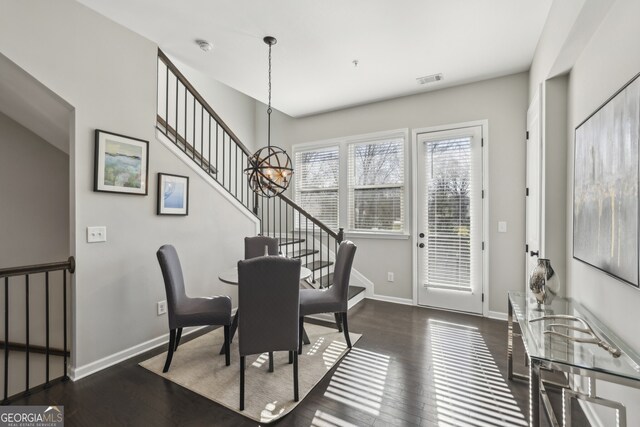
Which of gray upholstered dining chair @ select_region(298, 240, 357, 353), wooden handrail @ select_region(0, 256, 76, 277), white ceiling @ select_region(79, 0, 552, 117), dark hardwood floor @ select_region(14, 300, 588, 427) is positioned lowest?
dark hardwood floor @ select_region(14, 300, 588, 427)

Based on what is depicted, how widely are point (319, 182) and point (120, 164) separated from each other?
9.48 ft

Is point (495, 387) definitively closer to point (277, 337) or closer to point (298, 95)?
point (277, 337)

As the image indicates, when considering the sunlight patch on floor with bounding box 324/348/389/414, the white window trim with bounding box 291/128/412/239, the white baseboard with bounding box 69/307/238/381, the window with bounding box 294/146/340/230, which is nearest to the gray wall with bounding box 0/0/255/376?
the white baseboard with bounding box 69/307/238/381

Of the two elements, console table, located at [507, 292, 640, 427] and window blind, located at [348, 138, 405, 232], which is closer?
console table, located at [507, 292, 640, 427]

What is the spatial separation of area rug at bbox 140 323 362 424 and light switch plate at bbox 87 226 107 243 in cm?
113

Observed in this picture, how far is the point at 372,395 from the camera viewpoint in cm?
210

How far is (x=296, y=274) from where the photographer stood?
2029mm

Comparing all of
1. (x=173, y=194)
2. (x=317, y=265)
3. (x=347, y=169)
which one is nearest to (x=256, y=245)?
(x=173, y=194)

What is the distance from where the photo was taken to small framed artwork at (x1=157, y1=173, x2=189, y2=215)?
2.89 meters

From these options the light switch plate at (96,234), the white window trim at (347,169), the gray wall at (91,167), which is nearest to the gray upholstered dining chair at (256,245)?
the gray wall at (91,167)

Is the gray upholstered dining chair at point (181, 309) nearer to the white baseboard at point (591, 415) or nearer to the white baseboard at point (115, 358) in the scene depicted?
the white baseboard at point (115, 358)

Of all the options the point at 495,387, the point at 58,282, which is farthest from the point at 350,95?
the point at 58,282

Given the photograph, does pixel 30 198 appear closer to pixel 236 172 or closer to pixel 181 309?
pixel 236 172

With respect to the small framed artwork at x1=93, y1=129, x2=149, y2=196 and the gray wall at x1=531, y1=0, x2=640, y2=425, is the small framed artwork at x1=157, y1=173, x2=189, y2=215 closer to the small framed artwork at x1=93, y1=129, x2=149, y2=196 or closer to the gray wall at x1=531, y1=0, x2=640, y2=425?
the small framed artwork at x1=93, y1=129, x2=149, y2=196
